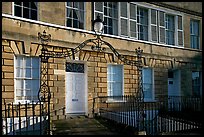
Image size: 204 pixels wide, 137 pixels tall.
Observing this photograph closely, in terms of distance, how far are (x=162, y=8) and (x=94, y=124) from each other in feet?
32.8

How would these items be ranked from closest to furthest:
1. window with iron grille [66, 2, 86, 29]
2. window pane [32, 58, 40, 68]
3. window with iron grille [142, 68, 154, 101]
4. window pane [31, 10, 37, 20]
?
1. window pane [32, 58, 40, 68]
2. window pane [31, 10, 37, 20]
3. window with iron grille [66, 2, 86, 29]
4. window with iron grille [142, 68, 154, 101]

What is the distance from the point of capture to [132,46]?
18.1 m

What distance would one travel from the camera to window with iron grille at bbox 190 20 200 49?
2216 cm

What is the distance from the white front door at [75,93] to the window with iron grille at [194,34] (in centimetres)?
1002

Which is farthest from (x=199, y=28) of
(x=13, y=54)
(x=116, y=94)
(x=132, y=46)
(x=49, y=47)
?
(x=13, y=54)

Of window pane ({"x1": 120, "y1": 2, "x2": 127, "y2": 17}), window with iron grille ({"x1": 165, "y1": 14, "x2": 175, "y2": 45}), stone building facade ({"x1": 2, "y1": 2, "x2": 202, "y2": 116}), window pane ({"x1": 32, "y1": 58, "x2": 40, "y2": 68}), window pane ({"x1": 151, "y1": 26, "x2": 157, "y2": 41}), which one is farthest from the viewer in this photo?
window with iron grille ({"x1": 165, "y1": 14, "x2": 175, "y2": 45})

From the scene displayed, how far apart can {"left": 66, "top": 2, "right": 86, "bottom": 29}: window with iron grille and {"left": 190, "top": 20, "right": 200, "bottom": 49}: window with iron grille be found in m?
9.45

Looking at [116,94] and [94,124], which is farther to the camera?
[116,94]

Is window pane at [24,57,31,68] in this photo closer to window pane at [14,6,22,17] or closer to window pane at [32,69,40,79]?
window pane at [32,69,40,79]

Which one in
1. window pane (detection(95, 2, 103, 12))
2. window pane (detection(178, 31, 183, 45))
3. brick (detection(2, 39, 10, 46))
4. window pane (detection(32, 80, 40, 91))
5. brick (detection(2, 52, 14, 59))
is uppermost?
window pane (detection(95, 2, 103, 12))

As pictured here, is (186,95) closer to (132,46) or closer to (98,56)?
(132,46)

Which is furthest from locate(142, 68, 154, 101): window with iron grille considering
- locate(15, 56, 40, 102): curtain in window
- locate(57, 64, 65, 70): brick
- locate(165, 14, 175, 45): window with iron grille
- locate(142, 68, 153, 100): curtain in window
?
locate(15, 56, 40, 102): curtain in window

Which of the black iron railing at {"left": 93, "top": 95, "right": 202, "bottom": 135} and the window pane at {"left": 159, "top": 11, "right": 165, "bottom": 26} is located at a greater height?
the window pane at {"left": 159, "top": 11, "right": 165, "bottom": 26}

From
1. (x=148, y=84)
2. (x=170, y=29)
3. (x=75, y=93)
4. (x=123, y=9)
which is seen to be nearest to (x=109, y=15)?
(x=123, y=9)
